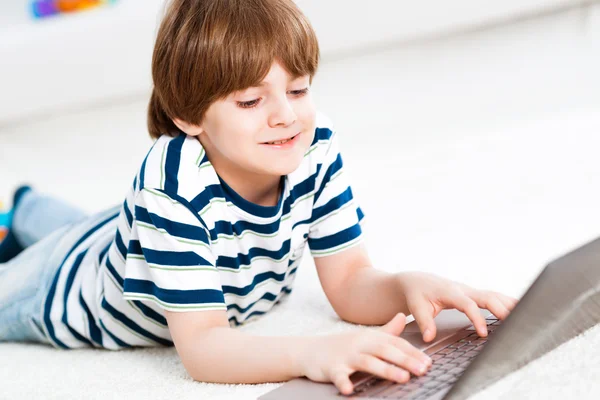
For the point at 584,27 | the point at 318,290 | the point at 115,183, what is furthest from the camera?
the point at 115,183

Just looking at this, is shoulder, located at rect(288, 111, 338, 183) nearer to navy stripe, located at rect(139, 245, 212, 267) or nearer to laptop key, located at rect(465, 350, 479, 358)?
navy stripe, located at rect(139, 245, 212, 267)

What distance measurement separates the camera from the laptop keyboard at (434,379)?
62 cm

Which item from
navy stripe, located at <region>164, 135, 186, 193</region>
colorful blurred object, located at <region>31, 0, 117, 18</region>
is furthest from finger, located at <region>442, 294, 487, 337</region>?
colorful blurred object, located at <region>31, 0, 117, 18</region>

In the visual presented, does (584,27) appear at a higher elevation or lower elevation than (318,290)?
higher

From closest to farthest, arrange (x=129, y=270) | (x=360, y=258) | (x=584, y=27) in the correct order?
(x=129, y=270) → (x=360, y=258) → (x=584, y=27)

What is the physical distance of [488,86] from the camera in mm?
1891

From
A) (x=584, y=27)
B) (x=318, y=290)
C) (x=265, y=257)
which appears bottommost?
(x=318, y=290)

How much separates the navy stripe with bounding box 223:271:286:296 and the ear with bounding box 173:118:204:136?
0.63 feet

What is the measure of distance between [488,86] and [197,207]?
48.8 inches

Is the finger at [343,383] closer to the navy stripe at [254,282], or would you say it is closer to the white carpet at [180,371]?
the white carpet at [180,371]

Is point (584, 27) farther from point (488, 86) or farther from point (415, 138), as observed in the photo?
point (415, 138)

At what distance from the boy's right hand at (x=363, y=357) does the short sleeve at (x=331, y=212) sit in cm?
26

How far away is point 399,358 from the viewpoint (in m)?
0.66

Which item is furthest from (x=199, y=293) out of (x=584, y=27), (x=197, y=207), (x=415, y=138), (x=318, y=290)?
(x=584, y=27)
